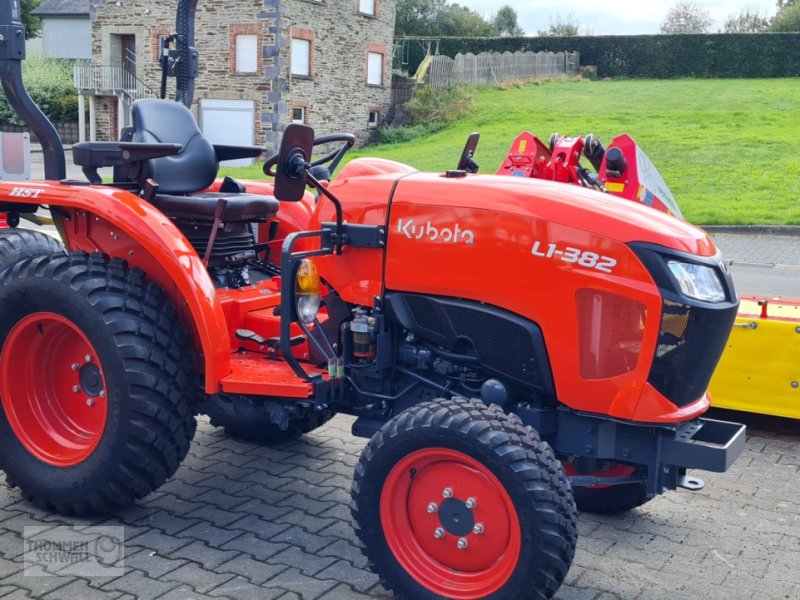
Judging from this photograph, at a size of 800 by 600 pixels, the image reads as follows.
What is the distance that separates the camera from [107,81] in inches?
1170

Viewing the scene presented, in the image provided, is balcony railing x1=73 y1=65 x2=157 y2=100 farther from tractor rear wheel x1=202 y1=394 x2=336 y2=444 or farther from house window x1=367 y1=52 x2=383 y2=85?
tractor rear wheel x1=202 y1=394 x2=336 y2=444

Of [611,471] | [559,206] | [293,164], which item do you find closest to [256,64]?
[293,164]

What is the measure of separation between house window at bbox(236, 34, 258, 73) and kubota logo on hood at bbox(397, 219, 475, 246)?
80.7 feet

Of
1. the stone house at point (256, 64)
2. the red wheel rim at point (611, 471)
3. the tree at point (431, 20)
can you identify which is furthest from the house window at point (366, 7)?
the red wheel rim at point (611, 471)

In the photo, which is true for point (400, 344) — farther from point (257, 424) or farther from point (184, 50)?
point (184, 50)

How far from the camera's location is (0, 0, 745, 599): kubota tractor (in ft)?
10.2

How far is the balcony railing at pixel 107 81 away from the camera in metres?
29.6

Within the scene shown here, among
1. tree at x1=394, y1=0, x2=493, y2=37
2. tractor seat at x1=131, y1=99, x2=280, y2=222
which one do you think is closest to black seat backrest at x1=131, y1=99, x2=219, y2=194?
tractor seat at x1=131, y1=99, x2=280, y2=222

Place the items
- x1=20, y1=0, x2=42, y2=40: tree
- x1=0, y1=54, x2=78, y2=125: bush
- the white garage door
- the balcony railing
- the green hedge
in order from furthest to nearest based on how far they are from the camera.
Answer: x1=20, y1=0, x2=42, y2=40: tree
the green hedge
x1=0, y1=54, x2=78, y2=125: bush
the balcony railing
the white garage door

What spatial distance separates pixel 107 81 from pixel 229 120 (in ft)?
15.8

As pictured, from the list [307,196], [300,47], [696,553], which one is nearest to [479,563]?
[696,553]

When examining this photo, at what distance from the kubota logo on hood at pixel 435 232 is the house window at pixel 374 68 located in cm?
2870

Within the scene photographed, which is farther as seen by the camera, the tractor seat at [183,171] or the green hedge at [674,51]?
the green hedge at [674,51]

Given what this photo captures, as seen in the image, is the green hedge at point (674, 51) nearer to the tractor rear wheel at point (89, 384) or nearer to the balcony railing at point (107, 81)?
the balcony railing at point (107, 81)
